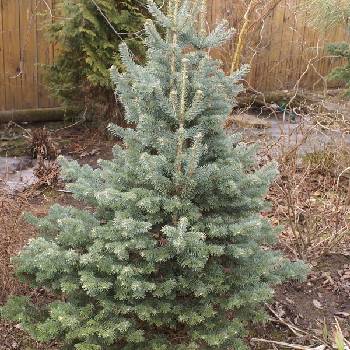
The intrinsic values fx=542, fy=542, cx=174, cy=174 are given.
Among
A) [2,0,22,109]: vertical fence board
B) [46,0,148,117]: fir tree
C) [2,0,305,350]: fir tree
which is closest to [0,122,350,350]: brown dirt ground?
[2,0,305,350]: fir tree

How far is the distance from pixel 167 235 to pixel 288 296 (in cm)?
167

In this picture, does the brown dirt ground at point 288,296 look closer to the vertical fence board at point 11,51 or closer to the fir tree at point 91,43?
the fir tree at point 91,43

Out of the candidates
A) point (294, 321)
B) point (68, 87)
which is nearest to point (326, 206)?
point (294, 321)

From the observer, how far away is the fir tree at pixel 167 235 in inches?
106

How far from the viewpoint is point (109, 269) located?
2.71 m

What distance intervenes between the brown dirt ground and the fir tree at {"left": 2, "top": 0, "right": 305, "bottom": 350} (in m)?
0.43

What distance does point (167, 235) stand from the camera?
262 centimetres

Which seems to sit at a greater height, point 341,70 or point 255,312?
point 341,70

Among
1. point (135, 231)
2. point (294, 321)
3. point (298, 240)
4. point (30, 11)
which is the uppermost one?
point (30, 11)

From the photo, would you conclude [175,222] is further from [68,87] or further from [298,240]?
[68,87]

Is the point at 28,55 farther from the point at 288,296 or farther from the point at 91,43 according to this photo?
the point at 288,296

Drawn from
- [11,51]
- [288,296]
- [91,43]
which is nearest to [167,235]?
[288,296]

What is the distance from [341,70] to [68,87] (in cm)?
319

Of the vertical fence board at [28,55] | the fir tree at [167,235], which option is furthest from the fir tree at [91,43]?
the fir tree at [167,235]
